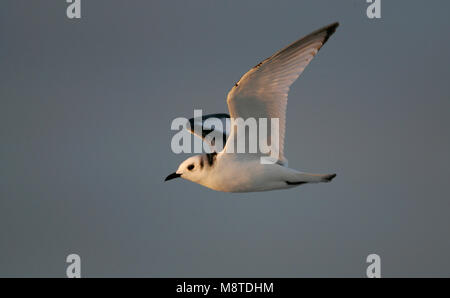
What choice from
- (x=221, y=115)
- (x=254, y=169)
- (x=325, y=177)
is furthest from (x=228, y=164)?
(x=221, y=115)

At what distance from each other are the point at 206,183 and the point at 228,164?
15.1 inches

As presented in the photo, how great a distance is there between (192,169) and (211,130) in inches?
54.4

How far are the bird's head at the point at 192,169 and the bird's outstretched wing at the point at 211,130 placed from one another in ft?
3.30

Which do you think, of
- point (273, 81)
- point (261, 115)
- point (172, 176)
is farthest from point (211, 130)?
point (273, 81)

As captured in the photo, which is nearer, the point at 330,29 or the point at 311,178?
the point at 330,29

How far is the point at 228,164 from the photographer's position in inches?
253

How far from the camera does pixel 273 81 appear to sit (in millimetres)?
5926

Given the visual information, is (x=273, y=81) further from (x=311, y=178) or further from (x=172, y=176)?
(x=172, y=176)

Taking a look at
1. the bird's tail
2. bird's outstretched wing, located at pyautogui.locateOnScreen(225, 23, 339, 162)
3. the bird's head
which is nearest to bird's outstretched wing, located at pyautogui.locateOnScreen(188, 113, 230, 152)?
the bird's head

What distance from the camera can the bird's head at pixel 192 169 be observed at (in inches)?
256

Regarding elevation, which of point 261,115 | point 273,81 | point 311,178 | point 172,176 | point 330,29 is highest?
point 330,29

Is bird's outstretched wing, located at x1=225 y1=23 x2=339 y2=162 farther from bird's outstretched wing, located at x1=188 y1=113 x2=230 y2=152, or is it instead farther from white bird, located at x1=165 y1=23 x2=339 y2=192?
bird's outstretched wing, located at x1=188 y1=113 x2=230 y2=152

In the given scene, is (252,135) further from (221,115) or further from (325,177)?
(221,115)

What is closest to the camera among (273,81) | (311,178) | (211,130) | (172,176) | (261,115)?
(273,81)
